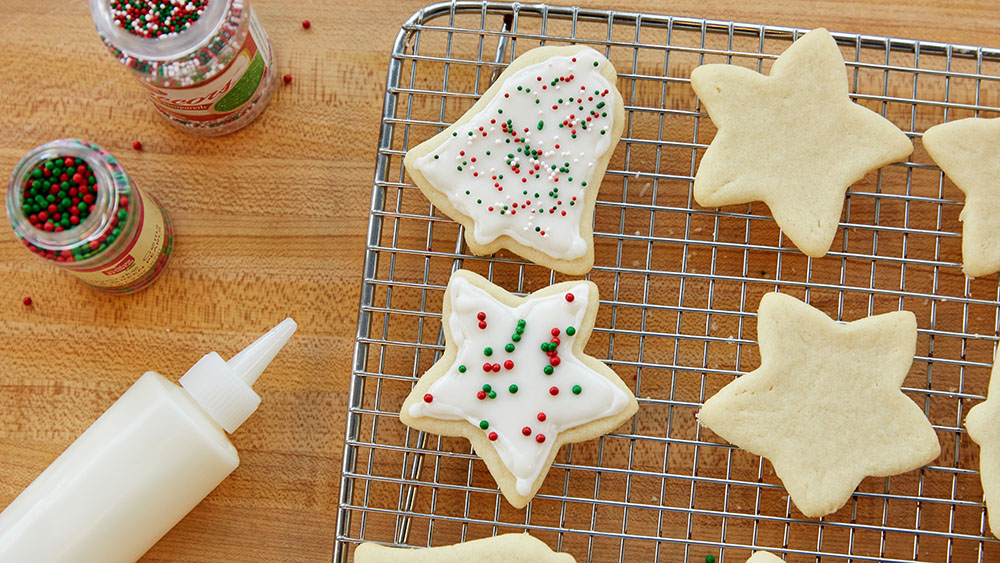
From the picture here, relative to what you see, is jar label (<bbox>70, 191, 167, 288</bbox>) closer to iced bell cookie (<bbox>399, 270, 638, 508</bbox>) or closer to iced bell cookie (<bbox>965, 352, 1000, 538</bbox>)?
iced bell cookie (<bbox>399, 270, 638, 508</bbox>)

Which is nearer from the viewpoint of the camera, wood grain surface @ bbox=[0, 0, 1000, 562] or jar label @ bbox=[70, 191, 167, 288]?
jar label @ bbox=[70, 191, 167, 288]

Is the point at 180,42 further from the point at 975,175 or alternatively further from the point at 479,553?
the point at 975,175

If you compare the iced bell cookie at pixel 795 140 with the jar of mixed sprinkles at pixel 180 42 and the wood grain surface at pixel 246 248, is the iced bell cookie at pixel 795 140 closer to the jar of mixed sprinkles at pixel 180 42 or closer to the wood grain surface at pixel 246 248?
the wood grain surface at pixel 246 248

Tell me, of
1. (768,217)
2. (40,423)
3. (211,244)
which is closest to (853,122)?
(768,217)

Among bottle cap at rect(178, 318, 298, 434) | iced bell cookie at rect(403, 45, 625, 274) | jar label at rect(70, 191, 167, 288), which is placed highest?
iced bell cookie at rect(403, 45, 625, 274)

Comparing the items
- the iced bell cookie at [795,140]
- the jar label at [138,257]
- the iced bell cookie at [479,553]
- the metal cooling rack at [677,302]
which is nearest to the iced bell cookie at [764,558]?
the metal cooling rack at [677,302]

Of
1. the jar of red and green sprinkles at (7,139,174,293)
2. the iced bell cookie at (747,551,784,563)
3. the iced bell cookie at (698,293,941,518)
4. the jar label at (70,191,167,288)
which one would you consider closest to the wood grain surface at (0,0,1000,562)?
the jar label at (70,191,167,288)
